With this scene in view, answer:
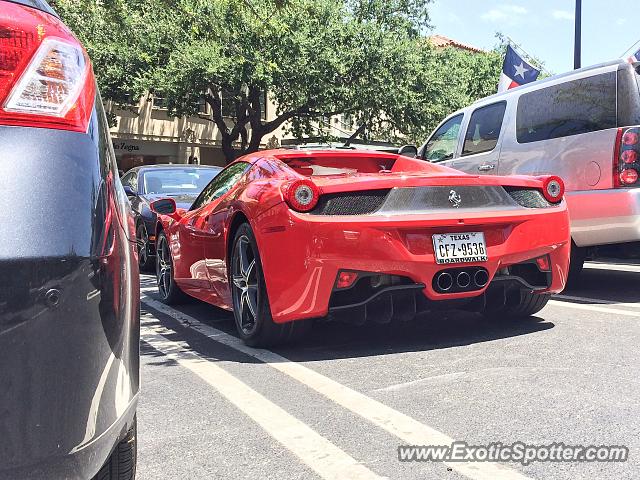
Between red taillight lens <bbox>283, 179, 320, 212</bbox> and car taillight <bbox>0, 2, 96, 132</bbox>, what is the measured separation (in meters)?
2.12

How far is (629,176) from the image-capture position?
18.1ft

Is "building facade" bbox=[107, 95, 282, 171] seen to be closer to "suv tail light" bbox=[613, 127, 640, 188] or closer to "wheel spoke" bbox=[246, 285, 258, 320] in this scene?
"suv tail light" bbox=[613, 127, 640, 188]

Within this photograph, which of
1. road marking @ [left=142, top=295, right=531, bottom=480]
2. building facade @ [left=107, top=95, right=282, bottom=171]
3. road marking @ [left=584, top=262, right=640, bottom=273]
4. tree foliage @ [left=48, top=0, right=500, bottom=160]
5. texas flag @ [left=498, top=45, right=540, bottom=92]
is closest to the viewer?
road marking @ [left=142, top=295, right=531, bottom=480]

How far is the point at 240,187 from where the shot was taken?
4.68 m

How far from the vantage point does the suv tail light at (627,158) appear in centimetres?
552

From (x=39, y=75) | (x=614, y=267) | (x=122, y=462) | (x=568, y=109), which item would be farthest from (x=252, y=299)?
A: (x=614, y=267)

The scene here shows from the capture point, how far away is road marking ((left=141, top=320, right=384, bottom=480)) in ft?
7.98

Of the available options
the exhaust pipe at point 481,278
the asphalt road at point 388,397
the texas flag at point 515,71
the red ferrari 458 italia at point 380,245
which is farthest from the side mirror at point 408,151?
the texas flag at point 515,71

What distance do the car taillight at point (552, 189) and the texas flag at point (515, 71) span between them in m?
12.6

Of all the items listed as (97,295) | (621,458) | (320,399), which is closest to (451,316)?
(320,399)

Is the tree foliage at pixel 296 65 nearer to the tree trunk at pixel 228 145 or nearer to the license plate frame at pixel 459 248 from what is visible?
the tree trunk at pixel 228 145

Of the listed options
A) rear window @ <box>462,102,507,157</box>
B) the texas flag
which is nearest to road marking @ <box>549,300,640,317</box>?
rear window @ <box>462,102,507,157</box>

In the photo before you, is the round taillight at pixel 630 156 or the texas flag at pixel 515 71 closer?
the round taillight at pixel 630 156

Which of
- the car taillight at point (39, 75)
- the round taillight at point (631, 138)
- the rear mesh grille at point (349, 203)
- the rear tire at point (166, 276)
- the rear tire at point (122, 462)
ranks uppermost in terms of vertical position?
the round taillight at point (631, 138)
